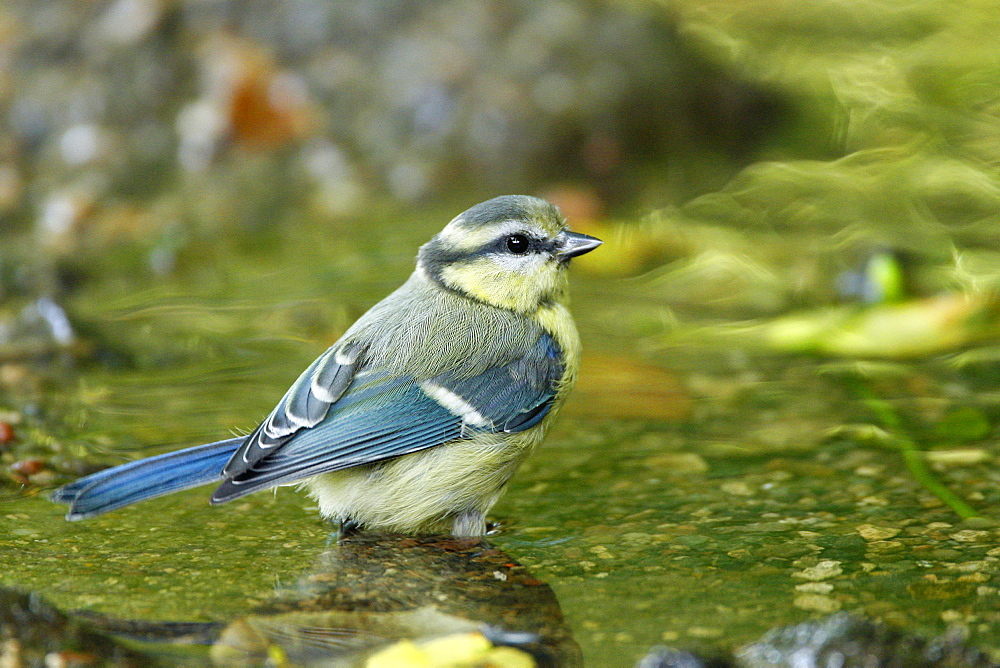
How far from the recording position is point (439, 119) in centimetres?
624

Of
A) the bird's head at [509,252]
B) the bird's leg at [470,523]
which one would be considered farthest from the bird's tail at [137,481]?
the bird's head at [509,252]

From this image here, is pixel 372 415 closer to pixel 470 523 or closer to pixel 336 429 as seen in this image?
pixel 336 429

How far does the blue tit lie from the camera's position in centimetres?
279

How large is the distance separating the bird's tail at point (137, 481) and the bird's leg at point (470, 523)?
2.18 ft

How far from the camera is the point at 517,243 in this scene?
3309 mm

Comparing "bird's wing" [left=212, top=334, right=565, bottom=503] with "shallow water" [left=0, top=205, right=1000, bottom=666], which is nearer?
"shallow water" [left=0, top=205, right=1000, bottom=666]

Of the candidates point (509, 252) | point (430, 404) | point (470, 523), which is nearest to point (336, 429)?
point (430, 404)

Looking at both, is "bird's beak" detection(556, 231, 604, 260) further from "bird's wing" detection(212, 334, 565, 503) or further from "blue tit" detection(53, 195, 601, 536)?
"bird's wing" detection(212, 334, 565, 503)

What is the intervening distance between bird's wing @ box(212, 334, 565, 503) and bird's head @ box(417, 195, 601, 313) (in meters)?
0.25

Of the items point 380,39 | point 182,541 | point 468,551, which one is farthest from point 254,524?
point 380,39

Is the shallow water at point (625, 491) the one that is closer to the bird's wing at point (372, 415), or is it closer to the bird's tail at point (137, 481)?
the bird's tail at point (137, 481)

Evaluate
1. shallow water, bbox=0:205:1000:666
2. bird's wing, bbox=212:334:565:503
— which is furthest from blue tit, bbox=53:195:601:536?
shallow water, bbox=0:205:1000:666

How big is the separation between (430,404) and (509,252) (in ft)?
2.00

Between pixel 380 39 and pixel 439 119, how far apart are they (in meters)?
0.67
